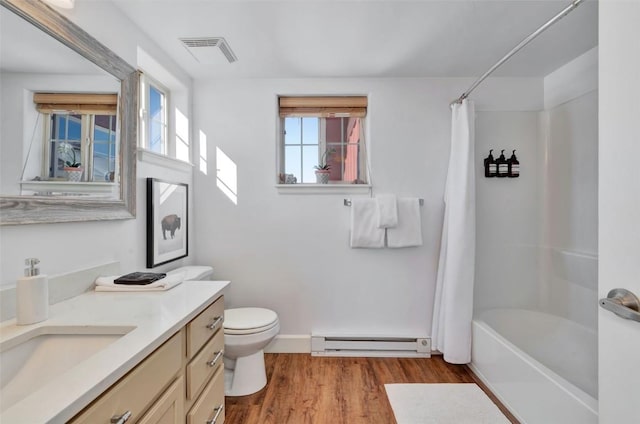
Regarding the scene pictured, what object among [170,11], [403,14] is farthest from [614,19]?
[170,11]

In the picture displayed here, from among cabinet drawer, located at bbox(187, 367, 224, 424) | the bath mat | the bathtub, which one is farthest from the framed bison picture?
the bathtub

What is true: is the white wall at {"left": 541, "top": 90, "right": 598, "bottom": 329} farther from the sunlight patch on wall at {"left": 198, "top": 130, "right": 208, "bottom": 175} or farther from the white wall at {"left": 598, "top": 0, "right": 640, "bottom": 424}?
the sunlight patch on wall at {"left": 198, "top": 130, "right": 208, "bottom": 175}

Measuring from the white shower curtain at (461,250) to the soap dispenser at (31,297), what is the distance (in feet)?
7.15

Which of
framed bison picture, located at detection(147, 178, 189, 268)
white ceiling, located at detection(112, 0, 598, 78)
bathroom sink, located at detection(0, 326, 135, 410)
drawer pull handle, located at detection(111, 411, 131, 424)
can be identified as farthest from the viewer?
framed bison picture, located at detection(147, 178, 189, 268)

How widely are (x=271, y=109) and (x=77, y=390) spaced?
2141mm

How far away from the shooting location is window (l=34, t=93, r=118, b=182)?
1084mm

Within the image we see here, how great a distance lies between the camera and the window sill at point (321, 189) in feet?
7.66

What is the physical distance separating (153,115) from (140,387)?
186 centimetres

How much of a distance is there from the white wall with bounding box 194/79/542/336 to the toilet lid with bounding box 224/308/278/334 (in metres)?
0.34

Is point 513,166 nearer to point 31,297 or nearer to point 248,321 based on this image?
point 248,321

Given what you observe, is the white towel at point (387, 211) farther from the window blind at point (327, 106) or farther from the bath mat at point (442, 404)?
the bath mat at point (442, 404)

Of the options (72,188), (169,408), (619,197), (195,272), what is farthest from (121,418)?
(195,272)

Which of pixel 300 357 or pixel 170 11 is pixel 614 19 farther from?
pixel 300 357

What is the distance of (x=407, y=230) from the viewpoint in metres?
2.28
